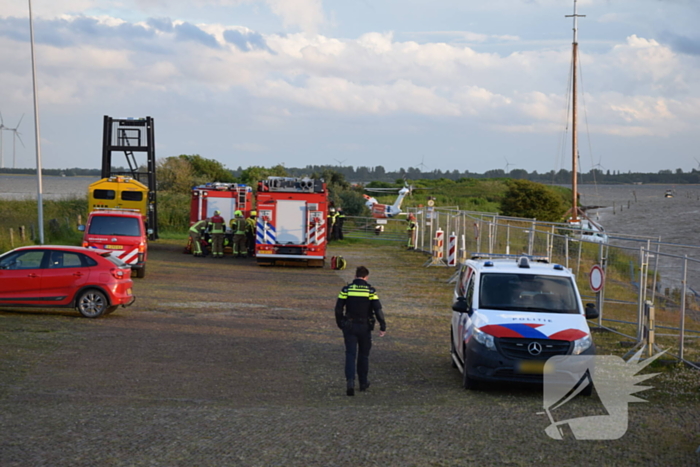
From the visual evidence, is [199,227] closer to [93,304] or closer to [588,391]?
[93,304]

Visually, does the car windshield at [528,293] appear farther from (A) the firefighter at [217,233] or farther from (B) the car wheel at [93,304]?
(A) the firefighter at [217,233]

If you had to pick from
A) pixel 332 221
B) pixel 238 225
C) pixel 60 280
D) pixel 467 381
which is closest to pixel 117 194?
pixel 238 225

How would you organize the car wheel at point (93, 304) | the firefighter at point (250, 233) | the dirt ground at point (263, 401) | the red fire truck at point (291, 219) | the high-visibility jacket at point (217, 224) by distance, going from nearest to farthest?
the dirt ground at point (263, 401)
the car wheel at point (93, 304)
the red fire truck at point (291, 219)
the high-visibility jacket at point (217, 224)
the firefighter at point (250, 233)

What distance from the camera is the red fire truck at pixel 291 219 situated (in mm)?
27672

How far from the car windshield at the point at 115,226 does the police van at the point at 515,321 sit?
1332cm

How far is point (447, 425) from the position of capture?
812cm

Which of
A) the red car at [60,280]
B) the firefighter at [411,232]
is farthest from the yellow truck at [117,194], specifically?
the red car at [60,280]

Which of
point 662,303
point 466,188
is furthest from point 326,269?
point 466,188

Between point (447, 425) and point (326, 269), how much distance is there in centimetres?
2076

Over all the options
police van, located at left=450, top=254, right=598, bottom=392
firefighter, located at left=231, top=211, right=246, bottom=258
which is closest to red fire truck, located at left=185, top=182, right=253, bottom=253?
firefighter, located at left=231, top=211, right=246, bottom=258

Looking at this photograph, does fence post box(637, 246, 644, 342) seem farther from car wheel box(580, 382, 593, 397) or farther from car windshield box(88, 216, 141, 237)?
car windshield box(88, 216, 141, 237)

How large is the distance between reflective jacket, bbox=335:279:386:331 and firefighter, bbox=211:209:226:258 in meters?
21.9

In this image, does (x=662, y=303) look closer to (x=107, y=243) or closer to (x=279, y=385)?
(x=279, y=385)

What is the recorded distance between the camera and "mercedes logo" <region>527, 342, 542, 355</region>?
966 centimetres
